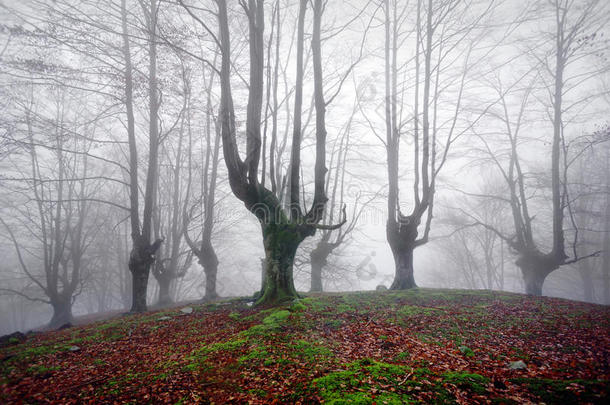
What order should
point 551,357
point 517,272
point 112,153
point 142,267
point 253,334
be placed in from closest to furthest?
point 551,357 < point 253,334 < point 142,267 < point 112,153 < point 517,272

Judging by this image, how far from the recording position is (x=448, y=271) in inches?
1168

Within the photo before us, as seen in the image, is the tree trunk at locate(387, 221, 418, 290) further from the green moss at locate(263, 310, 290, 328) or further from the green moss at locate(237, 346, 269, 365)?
the green moss at locate(237, 346, 269, 365)

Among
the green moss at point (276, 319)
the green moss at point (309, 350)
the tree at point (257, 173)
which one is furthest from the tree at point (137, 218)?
the green moss at point (309, 350)

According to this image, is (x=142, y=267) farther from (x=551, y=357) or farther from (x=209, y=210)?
(x=551, y=357)

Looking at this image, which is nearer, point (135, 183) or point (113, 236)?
point (135, 183)

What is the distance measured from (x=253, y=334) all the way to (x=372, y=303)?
4.03 meters

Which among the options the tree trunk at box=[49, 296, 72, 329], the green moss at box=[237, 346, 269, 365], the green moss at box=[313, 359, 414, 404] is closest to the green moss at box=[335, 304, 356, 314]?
the green moss at box=[237, 346, 269, 365]

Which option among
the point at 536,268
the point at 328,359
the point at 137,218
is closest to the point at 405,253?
the point at 536,268

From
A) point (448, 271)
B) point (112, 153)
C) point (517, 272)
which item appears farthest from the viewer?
point (448, 271)

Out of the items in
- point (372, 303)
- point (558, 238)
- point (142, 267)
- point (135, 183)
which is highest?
point (135, 183)

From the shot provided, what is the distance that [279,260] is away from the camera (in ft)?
22.3

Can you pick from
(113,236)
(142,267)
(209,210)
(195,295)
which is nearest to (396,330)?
(142,267)

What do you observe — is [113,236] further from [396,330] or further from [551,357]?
[551,357]

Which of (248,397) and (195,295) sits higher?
(248,397)
